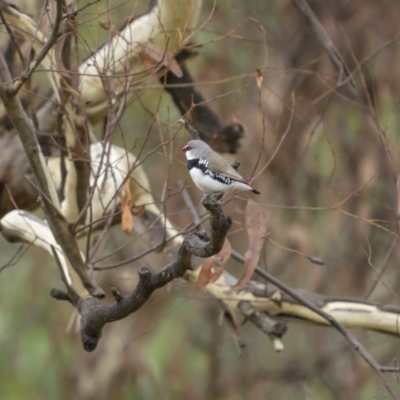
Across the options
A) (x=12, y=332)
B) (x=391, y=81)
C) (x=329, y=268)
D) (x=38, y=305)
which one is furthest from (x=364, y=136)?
(x=12, y=332)

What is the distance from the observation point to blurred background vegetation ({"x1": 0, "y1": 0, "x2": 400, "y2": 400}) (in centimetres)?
480

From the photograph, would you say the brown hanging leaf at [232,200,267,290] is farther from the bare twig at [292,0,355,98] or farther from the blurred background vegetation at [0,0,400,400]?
the blurred background vegetation at [0,0,400,400]

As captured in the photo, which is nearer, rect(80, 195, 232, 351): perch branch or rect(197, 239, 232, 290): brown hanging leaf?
rect(80, 195, 232, 351): perch branch

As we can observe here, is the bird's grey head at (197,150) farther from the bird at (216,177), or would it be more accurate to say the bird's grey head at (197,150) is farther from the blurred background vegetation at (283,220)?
the blurred background vegetation at (283,220)

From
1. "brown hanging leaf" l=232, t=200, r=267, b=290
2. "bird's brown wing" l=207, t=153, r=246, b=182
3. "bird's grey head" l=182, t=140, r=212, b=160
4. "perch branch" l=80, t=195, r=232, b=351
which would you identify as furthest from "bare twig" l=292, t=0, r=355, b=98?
"perch branch" l=80, t=195, r=232, b=351

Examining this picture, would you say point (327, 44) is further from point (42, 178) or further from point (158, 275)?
point (158, 275)

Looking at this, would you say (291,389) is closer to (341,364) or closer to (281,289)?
(341,364)

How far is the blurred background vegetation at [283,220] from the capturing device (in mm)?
4797

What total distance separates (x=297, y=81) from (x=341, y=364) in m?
2.21

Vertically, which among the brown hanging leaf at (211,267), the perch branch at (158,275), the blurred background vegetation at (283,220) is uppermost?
the perch branch at (158,275)

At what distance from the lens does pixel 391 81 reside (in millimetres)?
4855

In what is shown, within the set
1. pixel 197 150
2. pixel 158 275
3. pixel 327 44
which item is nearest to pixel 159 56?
pixel 197 150

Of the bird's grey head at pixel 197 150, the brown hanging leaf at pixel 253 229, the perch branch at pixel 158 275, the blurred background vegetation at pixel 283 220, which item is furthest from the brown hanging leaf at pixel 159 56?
the blurred background vegetation at pixel 283 220

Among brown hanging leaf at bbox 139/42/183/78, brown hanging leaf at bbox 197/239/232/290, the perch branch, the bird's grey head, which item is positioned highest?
brown hanging leaf at bbox 139/42/183/78
